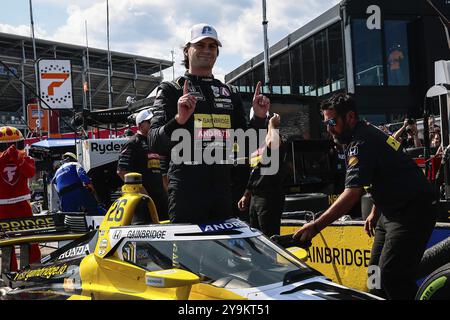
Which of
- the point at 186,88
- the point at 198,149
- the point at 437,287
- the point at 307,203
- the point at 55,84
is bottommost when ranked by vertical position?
the point at 437,287

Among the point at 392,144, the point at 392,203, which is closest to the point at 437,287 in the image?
the point at 392,203

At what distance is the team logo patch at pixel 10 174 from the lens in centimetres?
581

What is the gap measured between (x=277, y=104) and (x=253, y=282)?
219 inches

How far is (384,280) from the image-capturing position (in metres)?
3.12

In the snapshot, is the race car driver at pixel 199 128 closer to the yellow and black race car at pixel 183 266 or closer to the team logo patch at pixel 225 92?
the team logo patch at pixel 225 92

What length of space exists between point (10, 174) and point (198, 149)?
3.60m

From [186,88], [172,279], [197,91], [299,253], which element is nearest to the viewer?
[172,279]

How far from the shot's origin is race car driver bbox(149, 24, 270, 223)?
3074 millimetres

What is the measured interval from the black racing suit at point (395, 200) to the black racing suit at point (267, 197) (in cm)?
192

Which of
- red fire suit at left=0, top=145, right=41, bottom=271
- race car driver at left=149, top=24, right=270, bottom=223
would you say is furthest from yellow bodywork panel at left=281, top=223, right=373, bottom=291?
red fire suit at left=0, top=145, right=41, bottom=271

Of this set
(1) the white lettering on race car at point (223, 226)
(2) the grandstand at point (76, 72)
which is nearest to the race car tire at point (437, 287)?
(1) the white lettering on race car at point (223, 226)

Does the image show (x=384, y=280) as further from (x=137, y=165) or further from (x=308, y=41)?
(x=308, y=41)

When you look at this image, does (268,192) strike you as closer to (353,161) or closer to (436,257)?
(436,257)

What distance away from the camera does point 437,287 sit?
330cm
